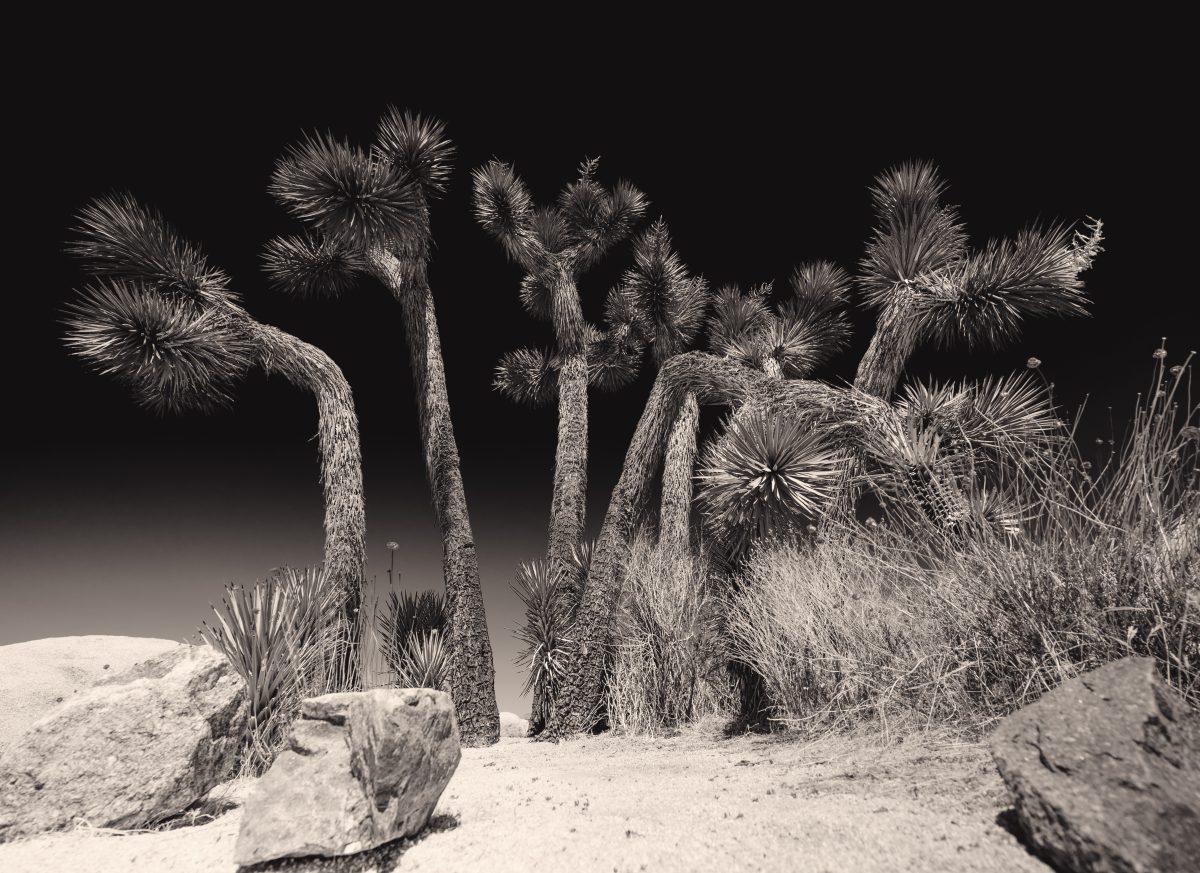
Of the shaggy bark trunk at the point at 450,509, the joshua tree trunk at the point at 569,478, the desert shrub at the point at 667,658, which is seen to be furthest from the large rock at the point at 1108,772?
the joshua tree trunk at the point at 569,478

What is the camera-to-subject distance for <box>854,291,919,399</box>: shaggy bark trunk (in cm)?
931

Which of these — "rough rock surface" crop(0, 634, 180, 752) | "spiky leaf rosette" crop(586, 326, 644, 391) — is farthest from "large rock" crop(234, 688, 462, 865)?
"spiky leaf rosette" crop(586, 326, 644, 391)

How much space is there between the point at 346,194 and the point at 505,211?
297 centimetres

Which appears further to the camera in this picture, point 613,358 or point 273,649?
point 613,358

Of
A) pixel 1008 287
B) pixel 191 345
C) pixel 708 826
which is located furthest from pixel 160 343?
pixel 1008 287

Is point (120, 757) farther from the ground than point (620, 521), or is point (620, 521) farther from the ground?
point (620, 521)

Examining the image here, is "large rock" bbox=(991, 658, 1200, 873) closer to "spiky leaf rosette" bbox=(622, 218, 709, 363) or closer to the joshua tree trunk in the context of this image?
the joshua tree trunk

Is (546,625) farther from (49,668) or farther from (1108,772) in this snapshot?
(49,668)

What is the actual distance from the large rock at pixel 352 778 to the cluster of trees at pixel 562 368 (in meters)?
4.77

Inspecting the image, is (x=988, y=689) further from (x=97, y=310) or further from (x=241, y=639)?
(x=97, y=310)

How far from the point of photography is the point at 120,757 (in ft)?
11.6

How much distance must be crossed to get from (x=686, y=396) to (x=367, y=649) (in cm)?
601

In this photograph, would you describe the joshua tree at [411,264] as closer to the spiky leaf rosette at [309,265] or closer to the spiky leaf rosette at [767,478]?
the spiky leaf rosette at [309,265]

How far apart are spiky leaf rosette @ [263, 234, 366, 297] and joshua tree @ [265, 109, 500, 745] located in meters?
0.02
